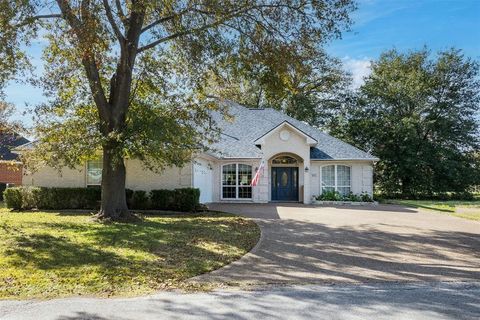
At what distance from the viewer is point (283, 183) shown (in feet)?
85.9

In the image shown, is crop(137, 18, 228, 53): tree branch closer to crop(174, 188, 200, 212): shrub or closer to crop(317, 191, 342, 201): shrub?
crop(174, 188, 200, 212): shrub

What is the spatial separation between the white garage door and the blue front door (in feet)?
13.6

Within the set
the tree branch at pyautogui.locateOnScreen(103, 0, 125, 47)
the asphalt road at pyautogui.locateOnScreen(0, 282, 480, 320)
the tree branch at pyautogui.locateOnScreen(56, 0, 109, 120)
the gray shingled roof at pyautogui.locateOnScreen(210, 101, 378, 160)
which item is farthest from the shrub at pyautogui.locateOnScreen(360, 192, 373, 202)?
the asphalt road at pyautogui.locateOnScreen(0, 282, 480, 320)

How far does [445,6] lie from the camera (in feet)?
42.4

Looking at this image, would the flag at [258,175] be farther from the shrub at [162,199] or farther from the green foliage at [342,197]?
the shrub at [162,199]

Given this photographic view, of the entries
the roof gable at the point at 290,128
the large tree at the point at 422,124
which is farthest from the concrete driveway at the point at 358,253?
the large tree at the point at 422,124

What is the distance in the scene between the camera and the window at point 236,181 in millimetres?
24750

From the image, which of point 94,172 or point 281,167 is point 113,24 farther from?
point 281,167

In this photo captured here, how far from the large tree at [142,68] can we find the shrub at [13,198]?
18.4ft

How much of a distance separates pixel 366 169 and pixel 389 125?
11.6 meters

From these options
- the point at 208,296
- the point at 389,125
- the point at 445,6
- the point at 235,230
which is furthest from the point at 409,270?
the point at 389,125

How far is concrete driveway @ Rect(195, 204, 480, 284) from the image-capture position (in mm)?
7445

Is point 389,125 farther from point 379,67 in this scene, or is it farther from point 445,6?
point 445,6

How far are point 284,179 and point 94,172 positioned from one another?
1123 centimetres
